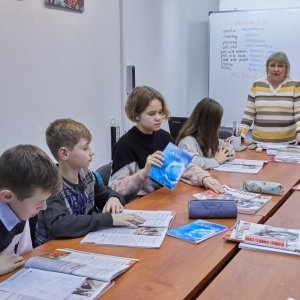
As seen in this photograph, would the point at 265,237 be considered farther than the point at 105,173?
No

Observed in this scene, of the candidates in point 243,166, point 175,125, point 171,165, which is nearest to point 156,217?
point 171,165

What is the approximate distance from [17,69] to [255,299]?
2255 mm

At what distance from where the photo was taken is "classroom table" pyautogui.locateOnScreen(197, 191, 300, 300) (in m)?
1.20

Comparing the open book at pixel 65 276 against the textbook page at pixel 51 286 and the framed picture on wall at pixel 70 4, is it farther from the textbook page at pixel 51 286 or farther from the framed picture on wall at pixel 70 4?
the framed picture on wall at pixel 70 4

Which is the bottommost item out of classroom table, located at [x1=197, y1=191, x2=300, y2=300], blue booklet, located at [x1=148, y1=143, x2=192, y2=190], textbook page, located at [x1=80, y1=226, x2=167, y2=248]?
classroom table, located at [x1=197, y1=191, x2=300, y2=300]

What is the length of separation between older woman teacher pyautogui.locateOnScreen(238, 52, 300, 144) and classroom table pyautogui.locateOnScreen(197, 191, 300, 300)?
2193 mm

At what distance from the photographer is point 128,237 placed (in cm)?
162

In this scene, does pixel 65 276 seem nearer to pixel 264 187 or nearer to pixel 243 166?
pixel 264 187

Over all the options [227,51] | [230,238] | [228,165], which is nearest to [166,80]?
[227,51]

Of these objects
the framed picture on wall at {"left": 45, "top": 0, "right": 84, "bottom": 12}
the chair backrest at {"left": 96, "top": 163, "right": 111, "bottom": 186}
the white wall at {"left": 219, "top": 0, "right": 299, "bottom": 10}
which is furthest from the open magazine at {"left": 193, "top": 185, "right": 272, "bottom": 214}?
the white wall at {"left": 219, "top": 0, "right": 299, "bottom": 10}

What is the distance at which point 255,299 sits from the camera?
118 cm

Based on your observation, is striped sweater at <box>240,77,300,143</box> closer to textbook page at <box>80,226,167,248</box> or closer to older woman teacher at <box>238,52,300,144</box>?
older woman teacher at <box>238,52,300,144</box>

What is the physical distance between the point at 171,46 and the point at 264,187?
3.11m

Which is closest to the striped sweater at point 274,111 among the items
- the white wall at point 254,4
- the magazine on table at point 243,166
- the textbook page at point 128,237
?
the magazine on table at point 243,166
